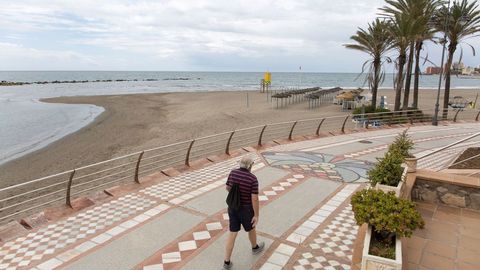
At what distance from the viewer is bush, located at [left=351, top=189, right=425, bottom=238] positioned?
178 inches

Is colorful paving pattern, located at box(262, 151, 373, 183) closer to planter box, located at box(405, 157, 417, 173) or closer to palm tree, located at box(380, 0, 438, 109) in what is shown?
planter box, located at box(405, 157, 417, 173)

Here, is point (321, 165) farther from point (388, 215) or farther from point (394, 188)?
point (388, 215)

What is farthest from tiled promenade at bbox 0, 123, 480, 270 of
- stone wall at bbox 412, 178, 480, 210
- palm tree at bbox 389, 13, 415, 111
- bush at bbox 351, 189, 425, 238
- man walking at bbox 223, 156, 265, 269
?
palm tree at bbox 389, 13, 415, 111

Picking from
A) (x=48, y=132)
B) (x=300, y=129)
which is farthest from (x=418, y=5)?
(x=48, y=132)

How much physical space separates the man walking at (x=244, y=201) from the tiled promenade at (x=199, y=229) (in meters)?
0.60

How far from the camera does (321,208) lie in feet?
26.8

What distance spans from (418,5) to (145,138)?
2138 centimetres

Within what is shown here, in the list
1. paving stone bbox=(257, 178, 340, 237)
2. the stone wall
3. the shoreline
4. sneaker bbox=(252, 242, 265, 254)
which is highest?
the stone wall

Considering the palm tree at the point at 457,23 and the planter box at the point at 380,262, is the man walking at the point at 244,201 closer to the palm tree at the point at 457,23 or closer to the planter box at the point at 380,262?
the planter box at the point at 380,262

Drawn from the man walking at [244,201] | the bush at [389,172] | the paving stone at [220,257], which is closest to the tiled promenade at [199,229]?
the paving stone at [220,257]

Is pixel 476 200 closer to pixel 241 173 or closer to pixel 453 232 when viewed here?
pixel 453 232

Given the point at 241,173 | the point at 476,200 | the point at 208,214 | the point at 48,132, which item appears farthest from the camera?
the point at 48,132

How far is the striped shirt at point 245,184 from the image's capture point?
209 inches

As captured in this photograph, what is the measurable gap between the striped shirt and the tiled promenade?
1218mm
